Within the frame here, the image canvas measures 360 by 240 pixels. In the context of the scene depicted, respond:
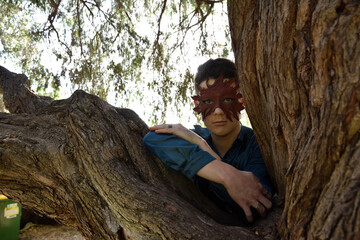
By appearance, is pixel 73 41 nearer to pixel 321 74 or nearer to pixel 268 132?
pixel 268 132

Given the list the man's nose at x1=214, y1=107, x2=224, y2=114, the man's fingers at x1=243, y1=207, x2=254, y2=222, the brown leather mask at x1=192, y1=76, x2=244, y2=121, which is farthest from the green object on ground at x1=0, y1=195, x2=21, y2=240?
the man's fingers at x1=243, y1=207, x2=254, y2=222

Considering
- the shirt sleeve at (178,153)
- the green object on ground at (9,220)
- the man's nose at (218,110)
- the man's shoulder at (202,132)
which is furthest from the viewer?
the green object on ground at (9,220)

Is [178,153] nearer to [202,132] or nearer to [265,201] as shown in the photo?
[265,201]

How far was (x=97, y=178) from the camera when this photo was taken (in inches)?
67.7

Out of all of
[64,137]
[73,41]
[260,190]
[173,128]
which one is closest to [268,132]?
[260,190]

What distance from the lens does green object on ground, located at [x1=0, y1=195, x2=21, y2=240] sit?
5098 mm

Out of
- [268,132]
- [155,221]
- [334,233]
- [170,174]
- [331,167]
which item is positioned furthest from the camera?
[170,174]

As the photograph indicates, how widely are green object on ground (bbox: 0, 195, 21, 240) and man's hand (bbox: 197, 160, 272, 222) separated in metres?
4.77

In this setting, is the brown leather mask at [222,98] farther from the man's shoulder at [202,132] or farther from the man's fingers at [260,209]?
the man's fingers at [260,209]

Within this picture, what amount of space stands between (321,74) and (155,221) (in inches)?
39.8

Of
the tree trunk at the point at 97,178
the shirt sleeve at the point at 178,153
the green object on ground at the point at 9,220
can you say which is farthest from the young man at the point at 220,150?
the green object on ground at the point at 9,220

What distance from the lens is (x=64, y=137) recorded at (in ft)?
6.49

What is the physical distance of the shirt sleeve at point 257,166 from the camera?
6.53ft

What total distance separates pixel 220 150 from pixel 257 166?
1.45ft
